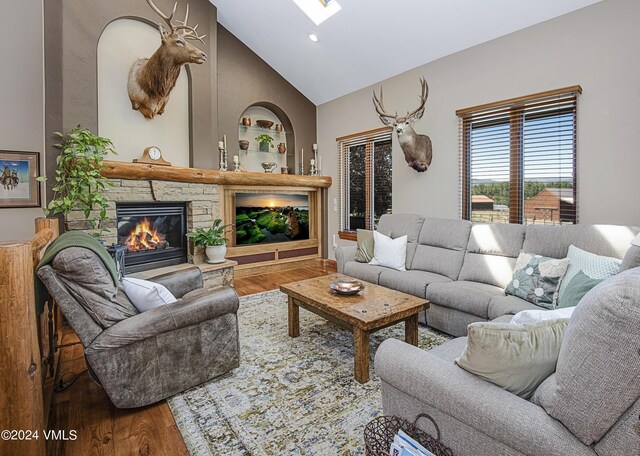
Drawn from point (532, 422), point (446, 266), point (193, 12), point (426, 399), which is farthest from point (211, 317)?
point (193, 12)

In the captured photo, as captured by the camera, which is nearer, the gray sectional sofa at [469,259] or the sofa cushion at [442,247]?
the gray sectional sofa at [469,259]

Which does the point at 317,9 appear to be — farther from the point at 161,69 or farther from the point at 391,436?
the point at 391,436

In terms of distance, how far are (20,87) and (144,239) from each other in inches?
77.9

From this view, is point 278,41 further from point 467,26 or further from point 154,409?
point 154,409

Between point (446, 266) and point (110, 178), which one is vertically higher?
point (110, 178)

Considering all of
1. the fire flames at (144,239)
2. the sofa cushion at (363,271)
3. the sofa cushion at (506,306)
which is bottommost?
the sofa cushion at (506,306)

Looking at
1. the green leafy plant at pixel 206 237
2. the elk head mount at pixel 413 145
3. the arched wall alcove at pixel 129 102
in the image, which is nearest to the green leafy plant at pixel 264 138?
the arched wall alcove at pixel 129 102

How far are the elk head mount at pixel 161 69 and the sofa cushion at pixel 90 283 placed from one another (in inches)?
116

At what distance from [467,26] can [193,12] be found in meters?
3.51

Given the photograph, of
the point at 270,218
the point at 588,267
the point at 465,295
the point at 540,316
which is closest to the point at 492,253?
the point at 465,295

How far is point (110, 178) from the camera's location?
379 centimetres

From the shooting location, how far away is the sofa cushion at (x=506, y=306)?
2.38 m

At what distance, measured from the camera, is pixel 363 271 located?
3.77 m

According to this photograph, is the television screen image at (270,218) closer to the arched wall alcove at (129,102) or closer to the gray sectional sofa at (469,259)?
the arched wall alcove at (129,102)
